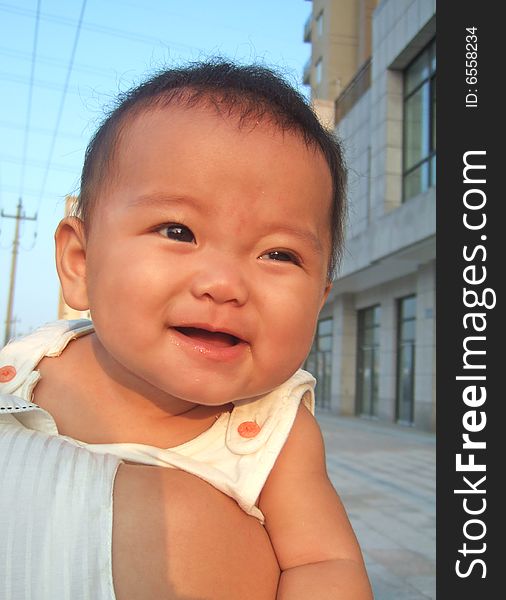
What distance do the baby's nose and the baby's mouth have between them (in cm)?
7

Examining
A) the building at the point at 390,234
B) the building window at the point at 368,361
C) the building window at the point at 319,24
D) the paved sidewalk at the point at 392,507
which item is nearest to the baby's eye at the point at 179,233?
the paved sidewalk at the point at 392,507

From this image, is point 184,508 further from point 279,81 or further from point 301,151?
point 279,81

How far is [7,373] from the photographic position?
1.07 metres

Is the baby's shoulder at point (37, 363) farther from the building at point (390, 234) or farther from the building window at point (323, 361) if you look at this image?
the building window at point (323, 361)

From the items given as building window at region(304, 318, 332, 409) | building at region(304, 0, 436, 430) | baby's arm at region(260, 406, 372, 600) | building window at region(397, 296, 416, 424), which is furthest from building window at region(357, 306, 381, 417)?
baby's arm at region(260, 406, 372, 600)

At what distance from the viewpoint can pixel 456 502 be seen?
11.0 feet

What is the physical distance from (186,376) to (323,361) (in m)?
20.6

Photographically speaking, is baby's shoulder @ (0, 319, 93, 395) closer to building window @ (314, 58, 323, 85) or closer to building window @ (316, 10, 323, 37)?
building window @ (314, 58, 323, 85)

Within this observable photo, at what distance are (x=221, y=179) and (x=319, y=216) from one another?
0.72ft

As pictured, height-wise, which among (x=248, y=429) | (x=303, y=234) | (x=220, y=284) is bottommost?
(x=248, y=429)

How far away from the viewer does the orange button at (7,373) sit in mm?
1059

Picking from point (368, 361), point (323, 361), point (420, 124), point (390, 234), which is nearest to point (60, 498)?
point (390, 234)

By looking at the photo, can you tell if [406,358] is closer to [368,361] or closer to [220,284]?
[368,361]

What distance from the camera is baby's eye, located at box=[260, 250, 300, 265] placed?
3.18ft
